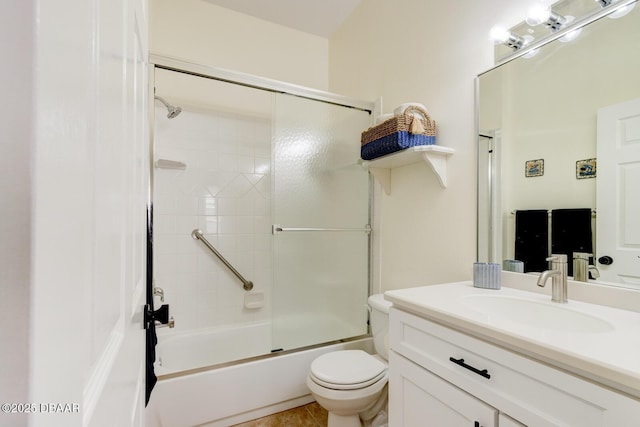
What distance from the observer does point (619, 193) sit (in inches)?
36.0

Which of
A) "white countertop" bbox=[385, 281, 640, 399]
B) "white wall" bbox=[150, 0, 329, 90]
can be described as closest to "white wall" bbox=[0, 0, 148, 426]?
"white countertop" bbox=[385, 281, 640, 399]

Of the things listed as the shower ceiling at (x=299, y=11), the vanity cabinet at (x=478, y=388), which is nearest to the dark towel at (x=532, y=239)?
the vanity cabinet at (x=478, y=388)

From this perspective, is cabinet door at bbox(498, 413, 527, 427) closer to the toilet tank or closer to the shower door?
the toilet tank

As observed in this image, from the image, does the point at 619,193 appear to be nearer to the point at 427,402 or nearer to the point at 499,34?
the point at 499,34

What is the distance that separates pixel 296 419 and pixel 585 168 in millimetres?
1849

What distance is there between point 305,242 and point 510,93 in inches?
53.8

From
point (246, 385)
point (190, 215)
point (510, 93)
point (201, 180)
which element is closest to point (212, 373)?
point (246, 385)

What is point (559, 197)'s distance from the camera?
107cm

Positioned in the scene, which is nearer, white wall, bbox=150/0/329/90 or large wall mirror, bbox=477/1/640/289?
large wall mirror, bbox=477/1/640/289

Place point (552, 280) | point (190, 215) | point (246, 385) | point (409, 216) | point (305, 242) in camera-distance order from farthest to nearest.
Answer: point (190, 215)
point (305, 242)
point (409, 216)
point (246, 385)
point (552, 280)

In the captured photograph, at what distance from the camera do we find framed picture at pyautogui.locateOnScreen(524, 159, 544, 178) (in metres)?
1.12

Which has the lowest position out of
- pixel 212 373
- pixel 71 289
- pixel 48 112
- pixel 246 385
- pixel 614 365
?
pixel 246 385

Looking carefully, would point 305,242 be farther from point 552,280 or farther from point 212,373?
point 552,280

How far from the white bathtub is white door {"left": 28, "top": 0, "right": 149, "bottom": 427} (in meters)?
1.67
